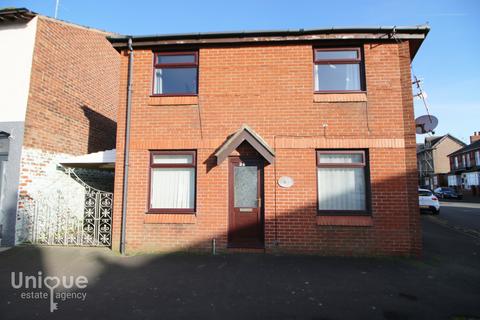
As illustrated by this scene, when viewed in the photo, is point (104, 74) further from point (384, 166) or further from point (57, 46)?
point (384, 166)

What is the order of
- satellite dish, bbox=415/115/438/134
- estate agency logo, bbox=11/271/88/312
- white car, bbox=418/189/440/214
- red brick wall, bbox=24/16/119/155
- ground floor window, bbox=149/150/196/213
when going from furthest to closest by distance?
1. white car, bbox=418/189/440/214
2. satellite dish, bbox=415/115/438/134
3. red brick wall, bbox=24/16/119/155
4. ground floor window, bbox=149/150/196/213
5. estate agency logo, bbox=11/271/88/312

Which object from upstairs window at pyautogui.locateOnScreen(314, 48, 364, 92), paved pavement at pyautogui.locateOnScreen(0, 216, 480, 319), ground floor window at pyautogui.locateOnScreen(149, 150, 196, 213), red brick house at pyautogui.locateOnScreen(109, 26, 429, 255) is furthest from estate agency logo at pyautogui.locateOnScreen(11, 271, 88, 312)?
upstairs window at pyautogui.locateOnScreen(314, 48, 364, 92)

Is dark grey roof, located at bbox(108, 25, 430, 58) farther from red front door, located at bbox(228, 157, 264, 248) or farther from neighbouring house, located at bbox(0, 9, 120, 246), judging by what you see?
red front door, located at bbox(228, 157, 264, 248)

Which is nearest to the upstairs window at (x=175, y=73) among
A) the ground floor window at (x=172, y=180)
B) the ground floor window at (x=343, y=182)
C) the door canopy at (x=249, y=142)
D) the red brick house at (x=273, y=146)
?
the red brick house at (x=273, y=146)

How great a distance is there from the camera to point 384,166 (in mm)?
7207

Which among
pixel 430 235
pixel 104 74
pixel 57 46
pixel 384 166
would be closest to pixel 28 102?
pixel 57 46

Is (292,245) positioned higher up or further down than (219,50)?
further down

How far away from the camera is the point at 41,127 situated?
28.2 feet

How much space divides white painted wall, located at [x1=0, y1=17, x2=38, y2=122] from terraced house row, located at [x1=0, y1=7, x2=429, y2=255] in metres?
2.68

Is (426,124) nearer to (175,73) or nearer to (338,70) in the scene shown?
(338,70)

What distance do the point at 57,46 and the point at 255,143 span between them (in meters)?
7.38

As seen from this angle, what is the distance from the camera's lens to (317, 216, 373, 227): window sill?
23.1ft

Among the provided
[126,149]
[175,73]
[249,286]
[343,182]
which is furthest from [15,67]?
[343,182]

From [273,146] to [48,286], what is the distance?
18.5 feet
